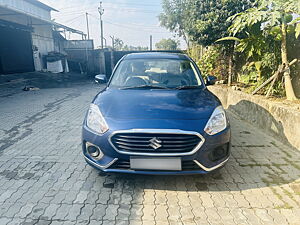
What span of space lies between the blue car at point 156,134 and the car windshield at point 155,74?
1.43 ft

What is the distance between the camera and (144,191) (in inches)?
94.4

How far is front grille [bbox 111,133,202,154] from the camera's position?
2.13 meters

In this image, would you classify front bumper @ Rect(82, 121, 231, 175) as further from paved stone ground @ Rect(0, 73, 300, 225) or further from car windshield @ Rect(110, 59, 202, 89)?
car windshield @ Rect(110, 59, 202, 89)

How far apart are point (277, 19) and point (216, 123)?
10.1 feet

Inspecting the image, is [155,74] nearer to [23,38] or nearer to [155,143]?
[155,143]

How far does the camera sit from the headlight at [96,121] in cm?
231

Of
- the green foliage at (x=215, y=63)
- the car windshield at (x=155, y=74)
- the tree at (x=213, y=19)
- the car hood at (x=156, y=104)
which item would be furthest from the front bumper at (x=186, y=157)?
the green foliage at (x=215, y=63)

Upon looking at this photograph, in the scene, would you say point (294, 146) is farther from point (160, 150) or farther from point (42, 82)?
point (42, 82)

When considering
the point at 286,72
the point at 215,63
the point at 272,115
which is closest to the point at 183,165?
the point at 272,115

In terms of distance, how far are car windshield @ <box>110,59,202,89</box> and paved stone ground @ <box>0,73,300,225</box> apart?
51.5 inches

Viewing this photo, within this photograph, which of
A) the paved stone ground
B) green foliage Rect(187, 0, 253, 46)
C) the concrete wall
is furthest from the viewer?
green foliage Rect(187, 0, 253, 46)

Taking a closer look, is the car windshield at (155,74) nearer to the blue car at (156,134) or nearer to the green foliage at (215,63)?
the blue car at (156,134)

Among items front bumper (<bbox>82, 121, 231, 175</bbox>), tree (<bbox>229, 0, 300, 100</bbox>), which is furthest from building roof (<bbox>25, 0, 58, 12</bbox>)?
front bumper (<bbox>82, 121, 231, 175</bbox>)

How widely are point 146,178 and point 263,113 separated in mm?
3042
